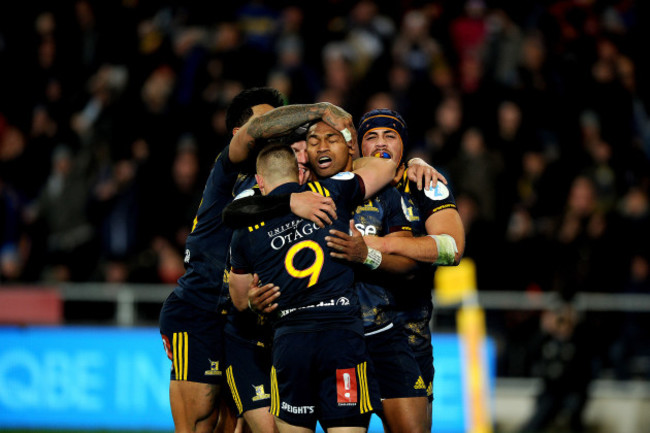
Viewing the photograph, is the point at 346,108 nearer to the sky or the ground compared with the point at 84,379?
nearer to the sky

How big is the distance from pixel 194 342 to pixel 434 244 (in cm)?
194

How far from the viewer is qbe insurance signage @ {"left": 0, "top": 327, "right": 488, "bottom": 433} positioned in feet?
45.0

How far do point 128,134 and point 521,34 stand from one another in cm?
660

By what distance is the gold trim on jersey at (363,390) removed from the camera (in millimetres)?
6414

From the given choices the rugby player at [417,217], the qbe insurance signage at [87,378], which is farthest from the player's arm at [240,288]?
the qbe insurance signage at [87,378]

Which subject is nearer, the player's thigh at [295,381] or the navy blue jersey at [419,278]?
the player's thigh at [295,381]

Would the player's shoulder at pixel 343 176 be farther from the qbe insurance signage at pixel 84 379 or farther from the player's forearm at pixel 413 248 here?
the qbe insurance signage at pixel 84 379

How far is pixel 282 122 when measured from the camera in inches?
268

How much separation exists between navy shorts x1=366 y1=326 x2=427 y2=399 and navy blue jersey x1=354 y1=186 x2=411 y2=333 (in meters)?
0.10

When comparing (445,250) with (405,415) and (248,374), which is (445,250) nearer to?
(405,415)

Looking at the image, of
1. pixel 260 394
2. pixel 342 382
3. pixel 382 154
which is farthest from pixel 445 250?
pixel 260 394

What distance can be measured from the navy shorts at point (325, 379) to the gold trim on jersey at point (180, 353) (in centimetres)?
131

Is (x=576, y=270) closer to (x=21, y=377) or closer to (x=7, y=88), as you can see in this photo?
(x=21, y=377)

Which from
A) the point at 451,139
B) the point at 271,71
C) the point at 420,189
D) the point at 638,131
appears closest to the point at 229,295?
the point at 420,189
